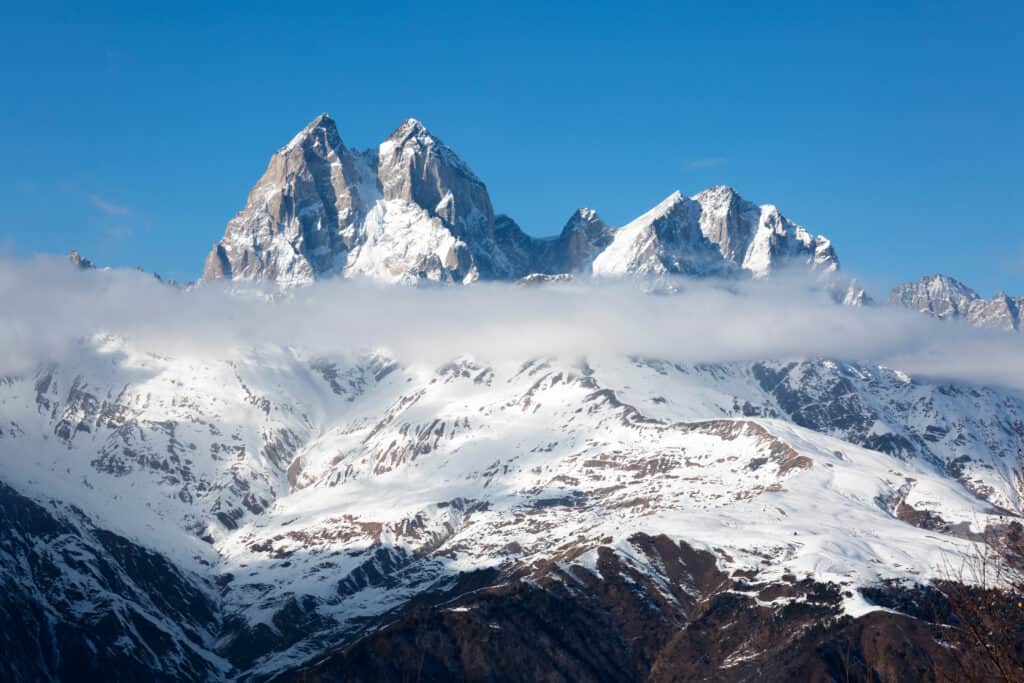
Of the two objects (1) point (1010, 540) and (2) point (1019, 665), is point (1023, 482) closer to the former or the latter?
(1) point (1010, 540)

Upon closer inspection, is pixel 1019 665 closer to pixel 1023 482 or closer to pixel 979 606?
pixel 979 606

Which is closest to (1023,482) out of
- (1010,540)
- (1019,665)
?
(1010,540)

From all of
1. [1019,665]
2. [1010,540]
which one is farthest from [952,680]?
[1010,540]

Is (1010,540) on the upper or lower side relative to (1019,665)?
upper

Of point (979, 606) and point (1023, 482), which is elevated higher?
point (1023, 482)

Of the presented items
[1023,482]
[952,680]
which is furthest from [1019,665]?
[1023,482]

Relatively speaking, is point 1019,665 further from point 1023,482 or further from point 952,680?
point 1023,482

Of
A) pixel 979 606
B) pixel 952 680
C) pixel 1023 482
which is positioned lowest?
pixel 952 680

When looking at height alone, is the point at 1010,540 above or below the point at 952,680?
above
